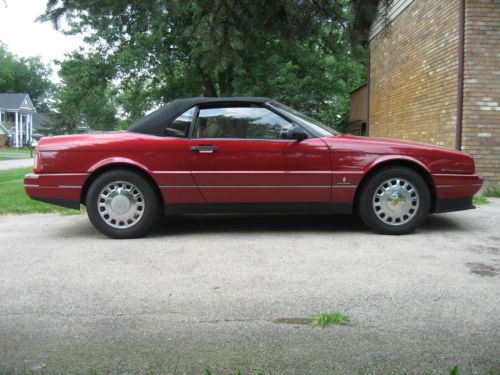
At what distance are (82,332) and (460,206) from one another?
14.0 ft

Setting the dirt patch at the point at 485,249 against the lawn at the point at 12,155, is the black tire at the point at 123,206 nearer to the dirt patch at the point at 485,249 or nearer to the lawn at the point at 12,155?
the dirt patch at the point at 485,249

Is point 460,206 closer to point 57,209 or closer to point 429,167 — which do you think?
point 429,167

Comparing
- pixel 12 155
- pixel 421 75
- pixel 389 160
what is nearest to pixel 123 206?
pixel 389 160

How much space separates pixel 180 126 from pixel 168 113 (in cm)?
21

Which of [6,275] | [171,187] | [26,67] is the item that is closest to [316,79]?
[171,187]

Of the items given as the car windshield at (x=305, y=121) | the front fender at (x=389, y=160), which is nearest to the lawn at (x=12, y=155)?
the car windshield at (x=305, y=121)

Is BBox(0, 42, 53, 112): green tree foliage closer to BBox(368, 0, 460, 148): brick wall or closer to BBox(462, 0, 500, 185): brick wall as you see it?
BBox(368, 0, 460, 148): brick wall

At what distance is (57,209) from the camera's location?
756 centimetres

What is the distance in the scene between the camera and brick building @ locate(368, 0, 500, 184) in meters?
8.40

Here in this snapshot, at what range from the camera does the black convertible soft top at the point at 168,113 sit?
5344 mm

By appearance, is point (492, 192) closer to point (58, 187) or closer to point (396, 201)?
point (396, 201)

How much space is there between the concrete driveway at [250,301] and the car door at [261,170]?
467 millimetres

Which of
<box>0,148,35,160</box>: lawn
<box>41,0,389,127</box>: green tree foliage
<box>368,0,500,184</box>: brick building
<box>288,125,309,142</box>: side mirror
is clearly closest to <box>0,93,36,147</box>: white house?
<box>0,148,35,160</box>: lawn

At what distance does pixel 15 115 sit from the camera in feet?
237
